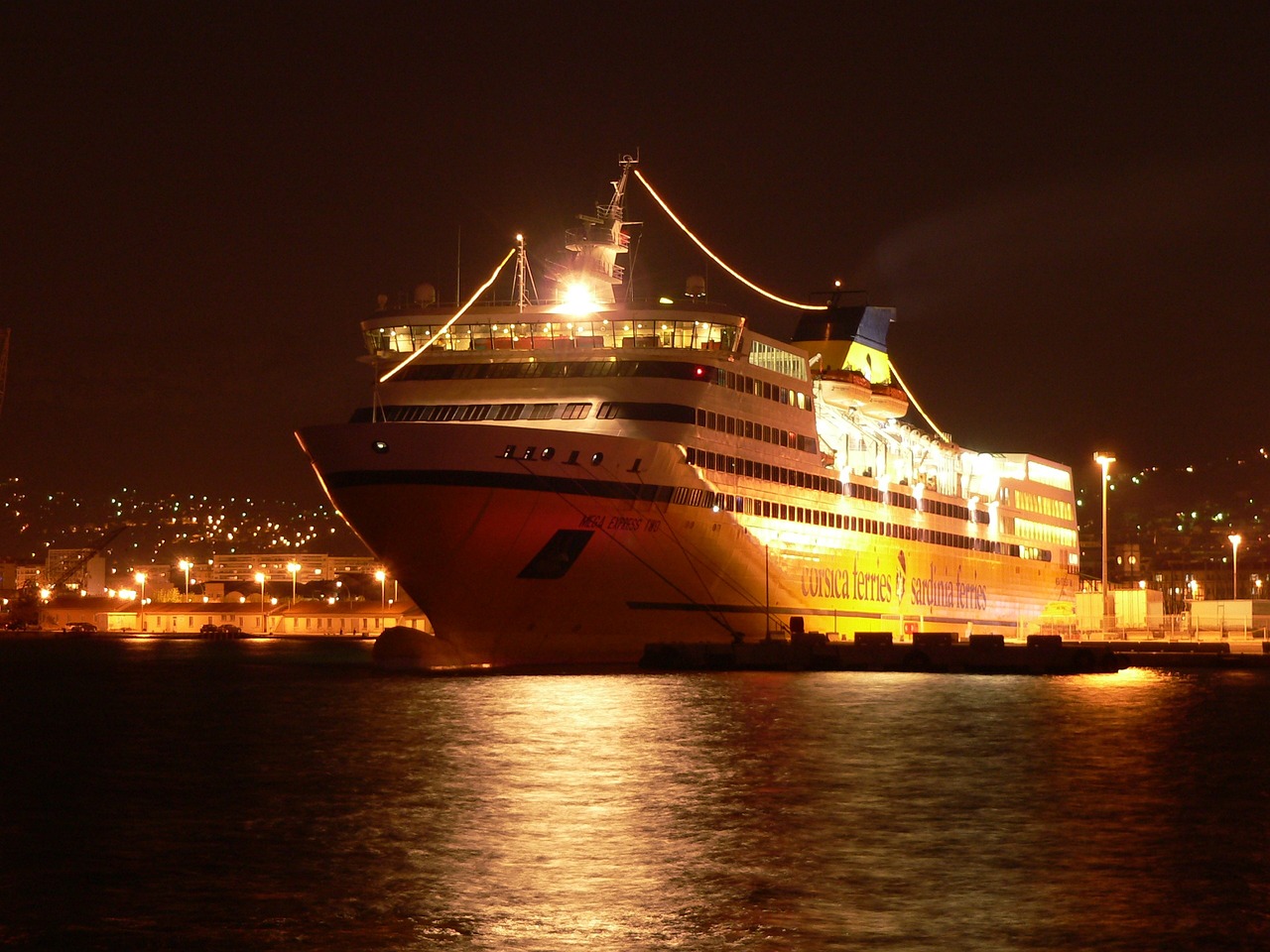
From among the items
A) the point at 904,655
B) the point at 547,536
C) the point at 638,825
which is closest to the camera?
the point at 638,825

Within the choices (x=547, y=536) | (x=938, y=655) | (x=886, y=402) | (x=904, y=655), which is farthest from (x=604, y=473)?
(x=886, y=402)

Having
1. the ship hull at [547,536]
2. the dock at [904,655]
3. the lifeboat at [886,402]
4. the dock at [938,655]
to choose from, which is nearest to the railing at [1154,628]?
the dock at [904,655]

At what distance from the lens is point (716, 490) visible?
50.9m

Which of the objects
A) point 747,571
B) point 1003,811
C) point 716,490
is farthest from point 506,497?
point 1003,811

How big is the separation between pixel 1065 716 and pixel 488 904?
2491 centimetres

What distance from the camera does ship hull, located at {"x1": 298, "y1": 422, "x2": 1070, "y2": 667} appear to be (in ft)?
144

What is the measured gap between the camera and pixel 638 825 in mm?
21828

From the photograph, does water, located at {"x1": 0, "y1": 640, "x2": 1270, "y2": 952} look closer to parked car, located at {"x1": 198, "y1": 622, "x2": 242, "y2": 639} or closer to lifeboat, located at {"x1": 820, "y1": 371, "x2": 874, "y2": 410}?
lifeboat, located at {"x1": 820, "y1": 371, "x2": 874, "y2": 410}

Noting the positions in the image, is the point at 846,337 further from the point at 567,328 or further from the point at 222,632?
the point at 222,632

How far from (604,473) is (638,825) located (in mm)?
24870

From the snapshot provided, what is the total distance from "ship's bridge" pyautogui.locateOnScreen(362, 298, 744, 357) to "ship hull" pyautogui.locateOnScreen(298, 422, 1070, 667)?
13.7ft

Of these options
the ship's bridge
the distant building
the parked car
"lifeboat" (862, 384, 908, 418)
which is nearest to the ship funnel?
"lifeboat" (862, 384, 908, 418)

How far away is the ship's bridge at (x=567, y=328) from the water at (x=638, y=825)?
12586mm

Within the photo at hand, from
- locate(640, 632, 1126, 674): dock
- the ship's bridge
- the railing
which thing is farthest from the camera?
the railing
